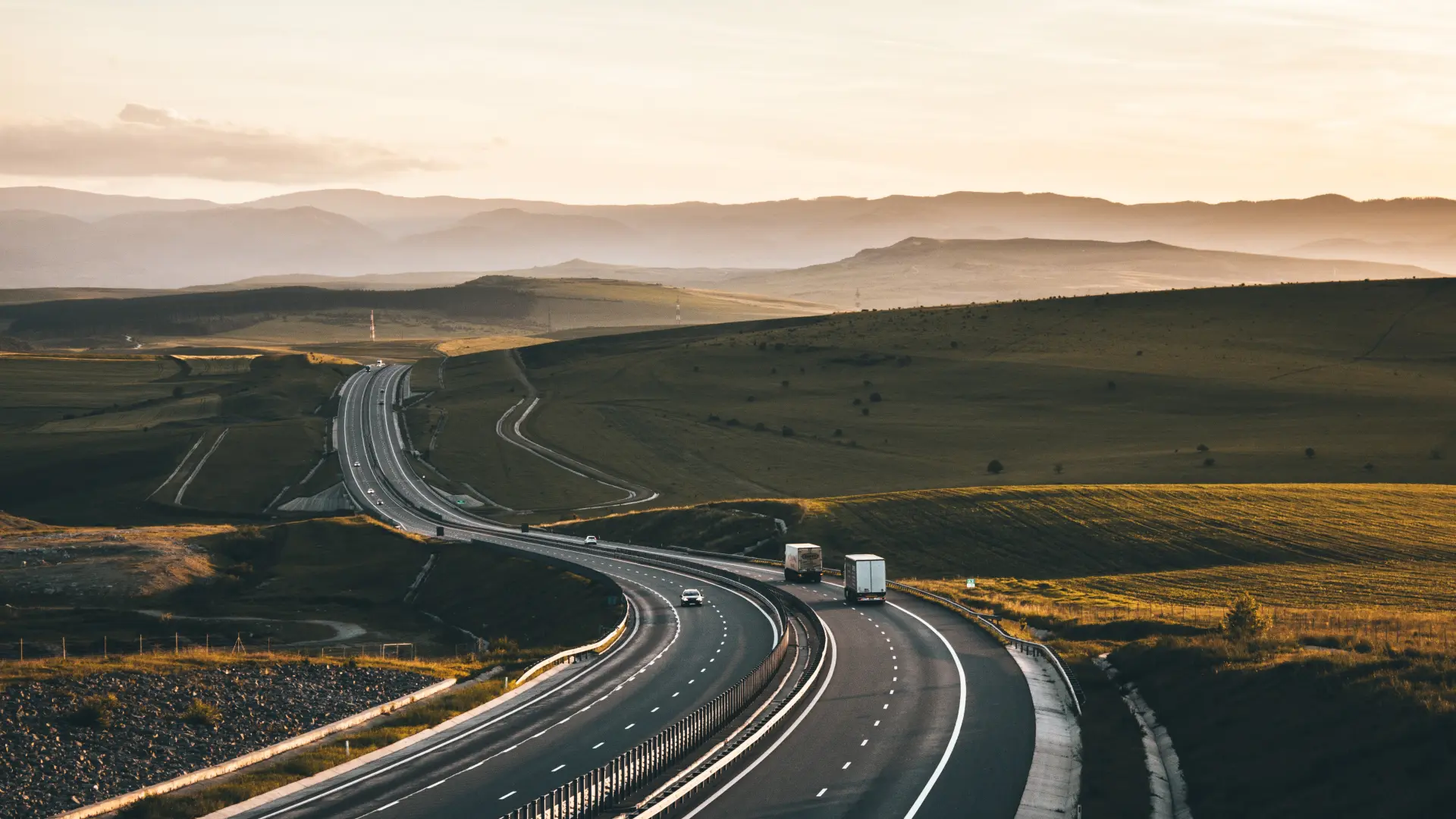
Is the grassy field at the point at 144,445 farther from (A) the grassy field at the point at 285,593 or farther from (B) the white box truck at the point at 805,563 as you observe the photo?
(B) the white box truck at the point at 805,563

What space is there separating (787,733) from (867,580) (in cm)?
3221

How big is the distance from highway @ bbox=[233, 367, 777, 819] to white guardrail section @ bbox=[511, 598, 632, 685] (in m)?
0.70

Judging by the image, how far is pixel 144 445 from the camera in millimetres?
146625

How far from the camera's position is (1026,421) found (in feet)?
483

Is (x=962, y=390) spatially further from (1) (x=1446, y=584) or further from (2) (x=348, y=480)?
(1) (x=1446, y=584)

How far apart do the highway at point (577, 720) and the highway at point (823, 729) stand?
0.10 m

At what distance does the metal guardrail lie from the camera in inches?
1254

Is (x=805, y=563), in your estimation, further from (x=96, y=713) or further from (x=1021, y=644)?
(x=96, y=713)

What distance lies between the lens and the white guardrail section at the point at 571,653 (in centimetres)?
5475

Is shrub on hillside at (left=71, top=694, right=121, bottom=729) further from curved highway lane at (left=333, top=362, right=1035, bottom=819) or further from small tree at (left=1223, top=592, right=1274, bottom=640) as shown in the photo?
small tree at (left=1223, top=592, right=1274, bottom=640)

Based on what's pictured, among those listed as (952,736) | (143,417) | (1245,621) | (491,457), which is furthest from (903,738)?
(143,417)

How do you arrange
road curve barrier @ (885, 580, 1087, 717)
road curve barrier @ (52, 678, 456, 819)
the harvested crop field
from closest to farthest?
road curve barrier @ (52, 678, 456, 819)
road curve barrier @ (885, 580, 1087, 717)
the harvested crop field

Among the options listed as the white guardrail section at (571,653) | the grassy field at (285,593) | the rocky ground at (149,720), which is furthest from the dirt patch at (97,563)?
the white guardrail section at (571,653)

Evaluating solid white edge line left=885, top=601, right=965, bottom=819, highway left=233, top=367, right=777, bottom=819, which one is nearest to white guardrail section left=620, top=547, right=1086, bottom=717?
solid white edge line left=885, top=601, right=965, bottom=819
